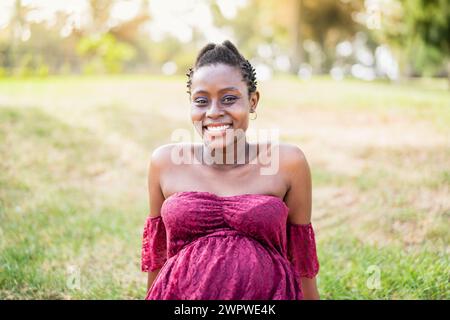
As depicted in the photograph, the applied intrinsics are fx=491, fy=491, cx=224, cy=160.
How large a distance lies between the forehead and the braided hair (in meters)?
0.03

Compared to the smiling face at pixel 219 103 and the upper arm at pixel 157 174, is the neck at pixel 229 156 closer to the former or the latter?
the smiling face at pixel 219 103

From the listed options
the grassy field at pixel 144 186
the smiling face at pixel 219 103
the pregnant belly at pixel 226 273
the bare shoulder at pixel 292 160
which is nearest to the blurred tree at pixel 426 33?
the grassy field at pixel 144 186

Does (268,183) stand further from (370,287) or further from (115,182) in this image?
(115,182)

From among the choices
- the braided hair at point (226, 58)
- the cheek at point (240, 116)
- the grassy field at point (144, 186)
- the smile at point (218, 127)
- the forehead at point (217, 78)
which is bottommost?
the grassy field at point (144, 186)

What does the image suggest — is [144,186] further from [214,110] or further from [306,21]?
[306,21]

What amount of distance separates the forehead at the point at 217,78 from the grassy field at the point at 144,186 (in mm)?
1934

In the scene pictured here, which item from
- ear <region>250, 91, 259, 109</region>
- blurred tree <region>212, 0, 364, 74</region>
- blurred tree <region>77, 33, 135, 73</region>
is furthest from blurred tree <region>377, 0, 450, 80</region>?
ear <region>250, 91, 259, 109</region>

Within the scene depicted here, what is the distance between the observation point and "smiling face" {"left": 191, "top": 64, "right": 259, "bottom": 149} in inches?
92.8

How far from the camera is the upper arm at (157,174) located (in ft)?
8.45

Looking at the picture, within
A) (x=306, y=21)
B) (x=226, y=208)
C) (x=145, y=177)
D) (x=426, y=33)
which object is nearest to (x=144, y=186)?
(x=145, y=177)

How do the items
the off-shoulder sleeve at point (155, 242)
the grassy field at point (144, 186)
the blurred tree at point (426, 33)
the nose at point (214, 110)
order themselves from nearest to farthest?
the nose at point (214, 110) < the off-shoulder sleeve at point (155, 242) < the grassy field at point (144, 186) < the blurred tree at point (426, 33)
